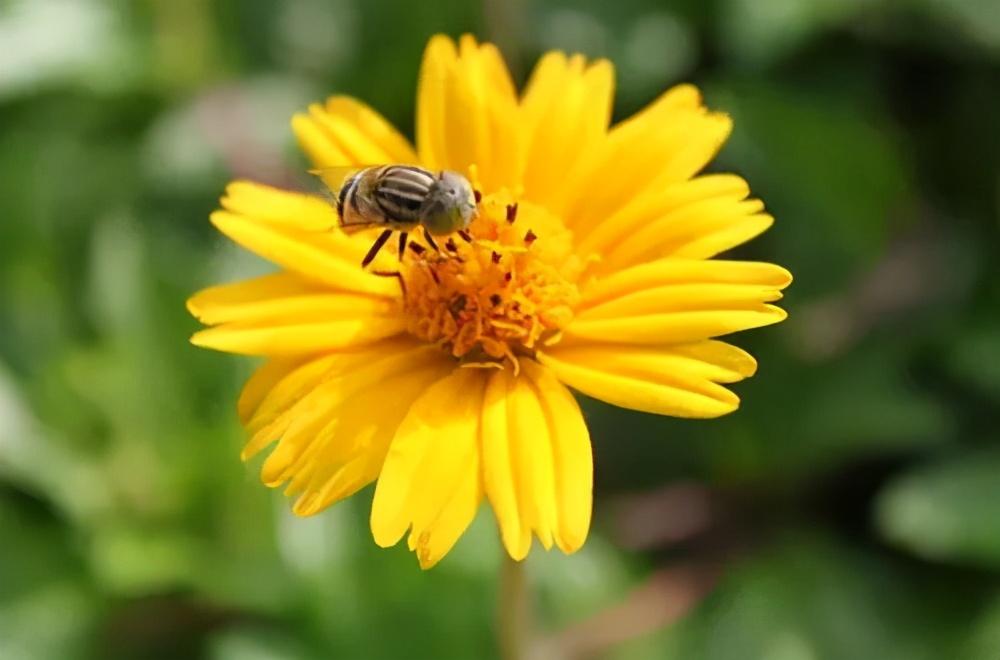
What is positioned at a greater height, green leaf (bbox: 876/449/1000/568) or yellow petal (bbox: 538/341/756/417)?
yellow petal (bbox: 538/341/756/417)

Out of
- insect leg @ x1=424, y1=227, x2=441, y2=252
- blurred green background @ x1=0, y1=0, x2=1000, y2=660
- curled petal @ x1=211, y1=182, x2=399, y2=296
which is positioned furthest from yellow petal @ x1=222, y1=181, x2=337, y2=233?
blurred green background @ x1=0, y1=0, x2=1000, y2=660

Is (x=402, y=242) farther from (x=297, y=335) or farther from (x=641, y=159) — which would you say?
(x=641, y=159)

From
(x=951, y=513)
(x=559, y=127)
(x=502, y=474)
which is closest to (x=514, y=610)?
(x=502, y=474)

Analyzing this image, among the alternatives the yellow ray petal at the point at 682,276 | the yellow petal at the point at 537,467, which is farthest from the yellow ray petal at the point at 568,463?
the yellow ray petal at the point at 682,276

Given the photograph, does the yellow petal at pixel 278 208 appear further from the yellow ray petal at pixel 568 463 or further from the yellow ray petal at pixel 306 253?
the yellow ray petal at pixel 568 463

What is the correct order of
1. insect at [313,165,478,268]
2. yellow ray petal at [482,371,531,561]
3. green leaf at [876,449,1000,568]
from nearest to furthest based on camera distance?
yellow ray petal at [482,371,531,561], insect at [313,165,478,268], green leaf at [876,449,1000,568]

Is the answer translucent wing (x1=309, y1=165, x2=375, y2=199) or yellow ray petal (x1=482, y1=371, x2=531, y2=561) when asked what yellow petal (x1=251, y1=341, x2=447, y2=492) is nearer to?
yellow ray petal (x1=482, y1=371, x2=531, y2=561)

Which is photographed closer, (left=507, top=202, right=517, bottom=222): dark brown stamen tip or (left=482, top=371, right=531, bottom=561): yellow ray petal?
(left=482, top=371, right=531, bottom=561): yellow ray petal
